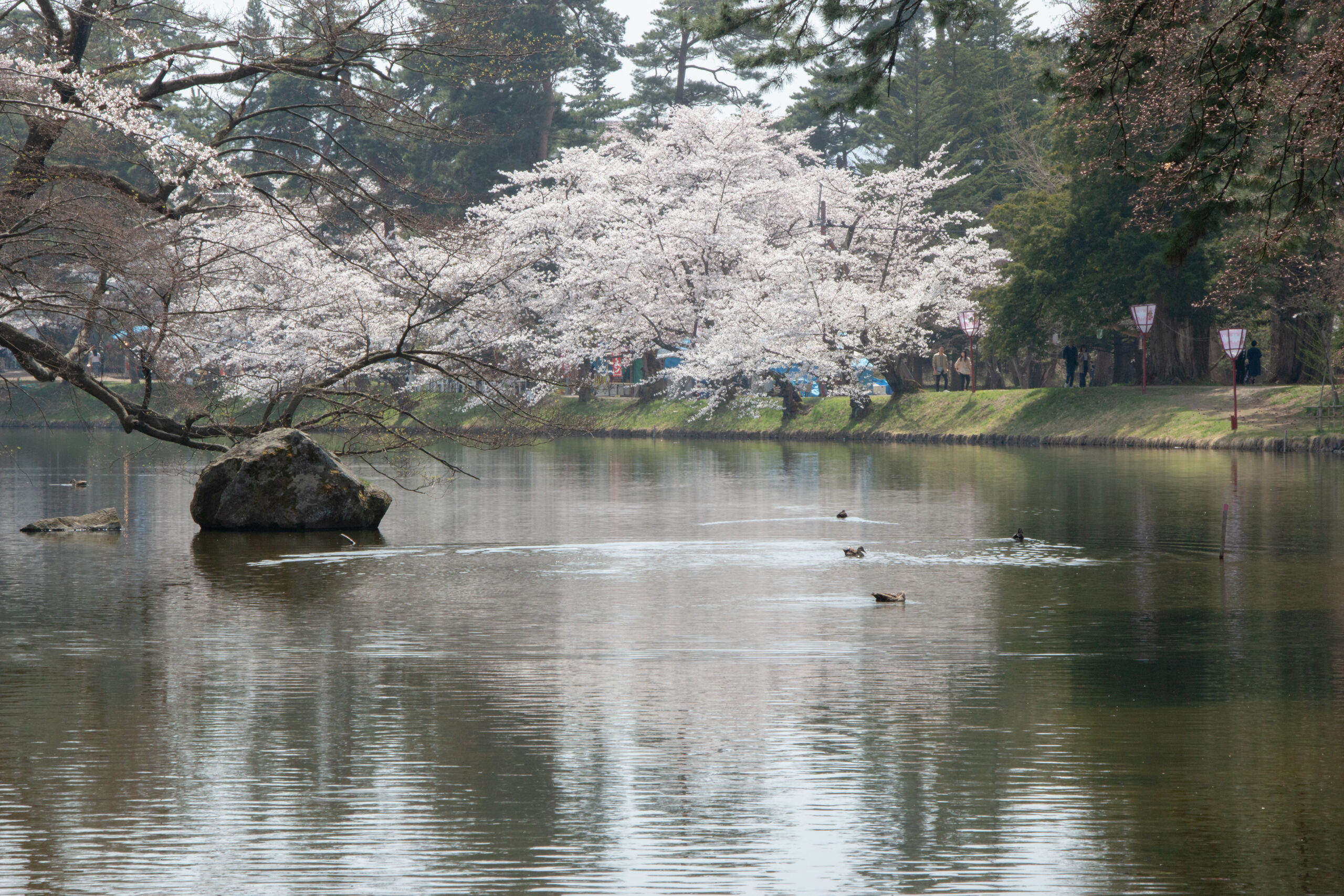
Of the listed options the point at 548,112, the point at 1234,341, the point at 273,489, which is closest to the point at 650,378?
the point at 548,112

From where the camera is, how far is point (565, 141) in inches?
2712

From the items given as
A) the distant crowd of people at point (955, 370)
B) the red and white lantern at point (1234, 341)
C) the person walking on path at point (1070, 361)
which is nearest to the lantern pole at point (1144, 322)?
the person walking on path at point (1070, 361)

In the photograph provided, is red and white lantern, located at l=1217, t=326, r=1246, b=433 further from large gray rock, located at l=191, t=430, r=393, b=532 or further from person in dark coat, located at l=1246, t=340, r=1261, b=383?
large gray rock, located at l=191, t=430, r=393, b=532

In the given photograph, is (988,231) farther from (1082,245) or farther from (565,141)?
(565,141)

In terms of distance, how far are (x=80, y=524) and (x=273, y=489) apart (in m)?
2.83

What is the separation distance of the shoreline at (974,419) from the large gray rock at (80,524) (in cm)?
1098

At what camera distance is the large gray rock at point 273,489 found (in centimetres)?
2016

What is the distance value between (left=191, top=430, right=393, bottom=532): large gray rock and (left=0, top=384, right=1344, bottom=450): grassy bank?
1312 centimetres

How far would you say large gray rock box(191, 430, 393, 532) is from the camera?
66.1 feet

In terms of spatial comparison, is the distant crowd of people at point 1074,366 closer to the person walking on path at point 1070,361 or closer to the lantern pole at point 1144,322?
the person walking on path at point 1070,361

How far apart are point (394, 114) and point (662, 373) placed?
36382mm

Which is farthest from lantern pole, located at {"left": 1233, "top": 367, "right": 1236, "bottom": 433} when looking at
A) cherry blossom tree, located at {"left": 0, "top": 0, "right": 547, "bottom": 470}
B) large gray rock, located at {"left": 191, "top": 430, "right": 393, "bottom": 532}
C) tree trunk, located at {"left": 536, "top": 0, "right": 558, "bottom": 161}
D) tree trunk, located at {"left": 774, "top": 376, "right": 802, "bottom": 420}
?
tree trunk, located at {"left": 536, "top": 0, "right": 558, "bottom": 161}

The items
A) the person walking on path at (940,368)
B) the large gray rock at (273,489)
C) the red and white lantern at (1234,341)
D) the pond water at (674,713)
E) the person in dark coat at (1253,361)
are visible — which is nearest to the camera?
the pond water at (674,713)

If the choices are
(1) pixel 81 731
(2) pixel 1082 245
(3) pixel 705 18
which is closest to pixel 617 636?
(1) pixel 81 731
